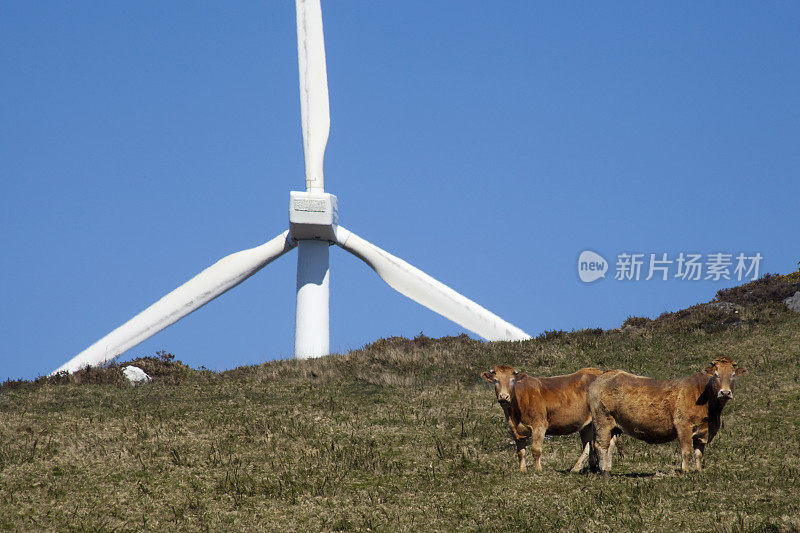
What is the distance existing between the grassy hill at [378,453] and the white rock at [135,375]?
381mm

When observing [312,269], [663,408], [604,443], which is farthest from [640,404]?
[312,269]

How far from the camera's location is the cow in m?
15.6

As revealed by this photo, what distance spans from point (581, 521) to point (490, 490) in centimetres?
225

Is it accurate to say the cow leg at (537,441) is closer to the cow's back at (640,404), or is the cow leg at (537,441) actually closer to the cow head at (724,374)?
the cow's back at (640,404)

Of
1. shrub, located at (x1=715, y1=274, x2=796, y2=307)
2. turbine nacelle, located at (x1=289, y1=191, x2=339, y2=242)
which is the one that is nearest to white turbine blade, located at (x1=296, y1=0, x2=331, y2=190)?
turbine nacelle, located at (x1=289, y1=191, x2=339, y2=242)

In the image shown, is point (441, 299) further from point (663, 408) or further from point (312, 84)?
point (663, 408)

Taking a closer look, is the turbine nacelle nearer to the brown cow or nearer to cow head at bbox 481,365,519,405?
cow head at bbox 481,365,519,405

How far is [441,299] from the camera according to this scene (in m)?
34.8

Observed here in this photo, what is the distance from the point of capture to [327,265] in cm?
3691

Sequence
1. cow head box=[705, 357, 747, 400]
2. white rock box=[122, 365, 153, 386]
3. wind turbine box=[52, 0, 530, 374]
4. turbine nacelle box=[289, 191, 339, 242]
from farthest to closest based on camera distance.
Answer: turbine nacelle box=[289, 191, 339, 242], wind turbine box=[52, 0, 530, 374], white rock box=[122, 365, 153, 386], cow head box=[705, 357, 747, 400]

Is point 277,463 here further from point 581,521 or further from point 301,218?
point 301,218

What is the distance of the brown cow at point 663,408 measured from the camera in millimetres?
14453

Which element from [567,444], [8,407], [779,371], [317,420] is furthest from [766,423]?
[8,407]

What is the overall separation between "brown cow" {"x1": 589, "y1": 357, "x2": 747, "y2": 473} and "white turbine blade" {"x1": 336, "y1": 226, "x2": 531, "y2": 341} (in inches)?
745
